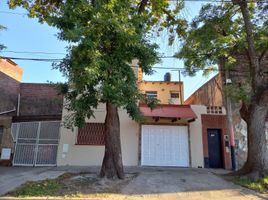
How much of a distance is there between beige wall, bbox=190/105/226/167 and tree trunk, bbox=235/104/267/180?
4.14 metres

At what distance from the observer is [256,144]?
9.48 m

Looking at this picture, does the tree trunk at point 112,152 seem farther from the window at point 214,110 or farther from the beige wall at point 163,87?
the beige wall at point 163,87

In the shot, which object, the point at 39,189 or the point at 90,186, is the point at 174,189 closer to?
the point at 90,186

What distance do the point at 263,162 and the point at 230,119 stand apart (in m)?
4.37

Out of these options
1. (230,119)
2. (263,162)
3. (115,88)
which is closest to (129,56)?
(115,88)

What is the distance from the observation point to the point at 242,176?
9438 mm

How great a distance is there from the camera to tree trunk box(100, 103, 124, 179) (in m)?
8.76

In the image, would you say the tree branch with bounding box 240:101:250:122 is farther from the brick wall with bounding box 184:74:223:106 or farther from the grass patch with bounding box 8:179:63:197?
the grass patch with bounding box 8:179:63:197

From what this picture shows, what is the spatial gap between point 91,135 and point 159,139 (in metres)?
4.25

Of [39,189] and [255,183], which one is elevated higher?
[255,183]

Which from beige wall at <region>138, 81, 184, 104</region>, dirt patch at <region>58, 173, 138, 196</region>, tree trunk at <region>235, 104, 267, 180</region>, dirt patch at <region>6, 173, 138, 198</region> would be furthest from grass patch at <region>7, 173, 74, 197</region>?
beige wall at <region>138, 81, 184, 104</region>

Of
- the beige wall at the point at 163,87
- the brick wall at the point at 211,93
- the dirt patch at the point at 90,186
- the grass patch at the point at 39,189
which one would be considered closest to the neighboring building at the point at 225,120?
the brick wall at the point at 211,93

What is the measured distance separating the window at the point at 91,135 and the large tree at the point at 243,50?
6473 millimetres

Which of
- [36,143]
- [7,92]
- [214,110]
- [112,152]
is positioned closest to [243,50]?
A: [214,110]
